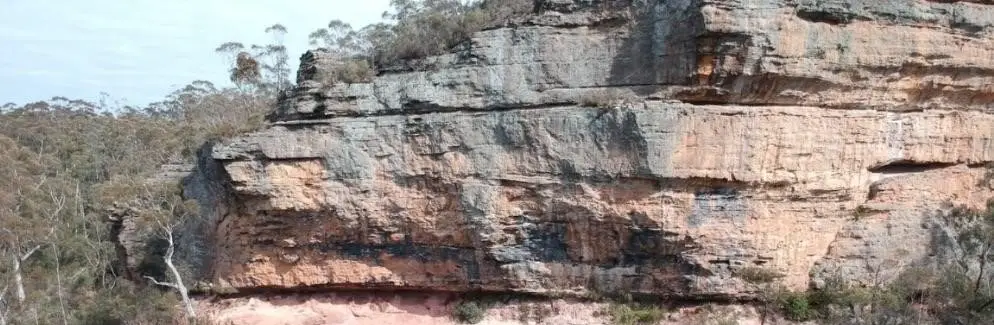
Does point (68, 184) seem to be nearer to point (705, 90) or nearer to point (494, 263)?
point (494, 263)

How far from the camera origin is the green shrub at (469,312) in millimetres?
13492

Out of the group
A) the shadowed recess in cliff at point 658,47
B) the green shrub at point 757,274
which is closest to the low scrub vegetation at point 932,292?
the green shrub at point 757,274

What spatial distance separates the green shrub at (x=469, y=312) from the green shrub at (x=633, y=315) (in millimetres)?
2571

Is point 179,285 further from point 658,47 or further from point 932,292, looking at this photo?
point 932,292

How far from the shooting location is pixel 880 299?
11.2 meters

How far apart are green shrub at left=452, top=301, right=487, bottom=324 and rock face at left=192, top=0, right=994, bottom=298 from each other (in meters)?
0.40

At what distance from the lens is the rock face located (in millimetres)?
11844

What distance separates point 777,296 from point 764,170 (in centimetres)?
217

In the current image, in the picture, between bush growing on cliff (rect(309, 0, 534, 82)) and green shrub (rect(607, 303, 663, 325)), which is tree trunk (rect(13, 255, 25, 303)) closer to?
bush growing on cliff (rect(309, 0, 534, 82))

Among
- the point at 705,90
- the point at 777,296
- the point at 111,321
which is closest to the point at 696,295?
the point at 777,296

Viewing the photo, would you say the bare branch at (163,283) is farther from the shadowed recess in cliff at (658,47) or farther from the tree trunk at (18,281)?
the shadowed recess in cliff at (658,47)

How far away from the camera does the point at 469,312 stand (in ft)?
44.3

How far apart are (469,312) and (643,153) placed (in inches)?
182

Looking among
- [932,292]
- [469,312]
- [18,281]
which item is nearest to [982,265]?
[932,292]
